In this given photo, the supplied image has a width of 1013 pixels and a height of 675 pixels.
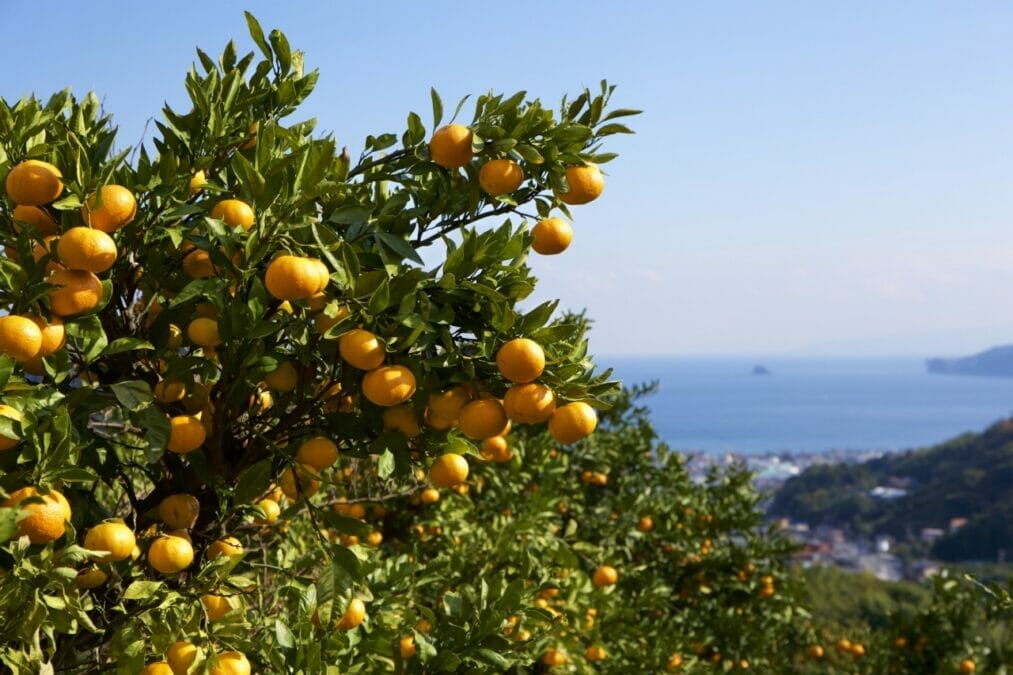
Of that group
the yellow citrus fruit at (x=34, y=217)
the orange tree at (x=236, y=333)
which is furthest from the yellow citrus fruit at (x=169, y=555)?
the yellow citrus fruit at (x=34, y=217)

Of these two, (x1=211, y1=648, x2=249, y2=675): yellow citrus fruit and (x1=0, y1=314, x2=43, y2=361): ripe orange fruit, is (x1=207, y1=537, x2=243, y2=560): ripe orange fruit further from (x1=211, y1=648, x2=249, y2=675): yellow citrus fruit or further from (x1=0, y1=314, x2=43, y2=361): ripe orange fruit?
(x1=0, y1=314, x2=43, y2=361): ripe orange fruit

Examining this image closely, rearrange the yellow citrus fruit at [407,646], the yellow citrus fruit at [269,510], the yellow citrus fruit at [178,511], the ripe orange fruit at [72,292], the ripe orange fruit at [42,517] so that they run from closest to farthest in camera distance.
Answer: the ripe orange fruit at [42,517] → the ripe orange fruit at [72,292] → the yellow citrus fruit at [178,511] → the yellow citrus fruit at [269,510] → the yellow citrus fruit at [407,646]

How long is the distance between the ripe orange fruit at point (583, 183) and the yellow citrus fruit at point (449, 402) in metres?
0.51

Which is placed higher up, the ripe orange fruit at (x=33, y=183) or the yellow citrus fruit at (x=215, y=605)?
the ripe orange fruit at (x=33, y=183)

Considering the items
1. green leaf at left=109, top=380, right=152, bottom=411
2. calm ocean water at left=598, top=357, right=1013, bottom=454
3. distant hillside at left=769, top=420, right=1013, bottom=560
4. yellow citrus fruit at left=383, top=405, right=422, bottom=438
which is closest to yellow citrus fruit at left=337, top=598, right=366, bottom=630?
yellow citrus fruit at left=383, top=405, right=422, bottom=438

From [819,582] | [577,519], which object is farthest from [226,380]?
[819,582]

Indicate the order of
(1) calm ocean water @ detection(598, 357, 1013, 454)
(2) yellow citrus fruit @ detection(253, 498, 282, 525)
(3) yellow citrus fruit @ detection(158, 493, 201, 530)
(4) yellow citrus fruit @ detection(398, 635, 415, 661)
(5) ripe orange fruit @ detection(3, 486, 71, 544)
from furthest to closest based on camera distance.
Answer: (1) calm ocean water @ detection(598, 357, 1013, 454) → (4) yellow citrus fruit @ detection(398, 635, 415, 661) → (2) yellow citrus fruit @ detection(253, 498, 282, 525) → (3) yellow citrus fruit @ detection(158, 493, 201, 530) → (5) ripe orange fruit @ detection(3, 486, 71, 544)

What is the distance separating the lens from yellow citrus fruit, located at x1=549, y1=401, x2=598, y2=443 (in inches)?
67.7

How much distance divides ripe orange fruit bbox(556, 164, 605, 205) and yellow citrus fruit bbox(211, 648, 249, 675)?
1250 mm

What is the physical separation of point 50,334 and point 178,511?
0.55 m

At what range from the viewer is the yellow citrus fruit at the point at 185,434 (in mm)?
1763

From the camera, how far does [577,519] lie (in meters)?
5.78

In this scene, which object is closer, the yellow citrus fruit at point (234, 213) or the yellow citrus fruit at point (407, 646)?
the yellow citrus fruit at point (234, 213)

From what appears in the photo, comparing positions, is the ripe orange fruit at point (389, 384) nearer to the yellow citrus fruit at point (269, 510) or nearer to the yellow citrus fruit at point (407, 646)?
the yellow citrus fruit at point (269, 510)
